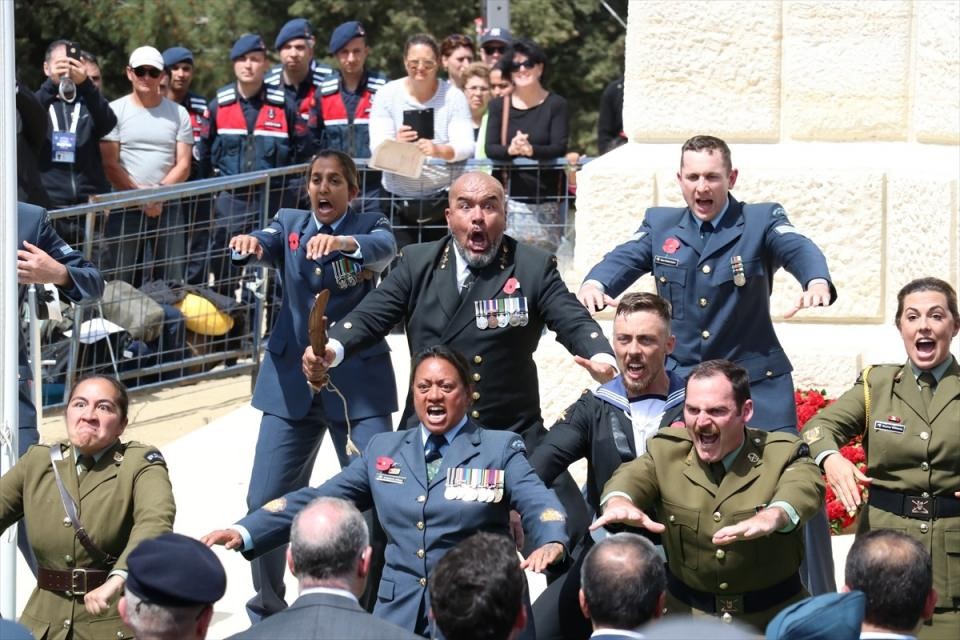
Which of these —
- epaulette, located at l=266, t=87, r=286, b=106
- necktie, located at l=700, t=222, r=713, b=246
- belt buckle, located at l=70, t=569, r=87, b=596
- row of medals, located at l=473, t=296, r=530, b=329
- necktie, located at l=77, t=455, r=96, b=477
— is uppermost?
epaulette, located at l=266, t=87, r=286, b=106

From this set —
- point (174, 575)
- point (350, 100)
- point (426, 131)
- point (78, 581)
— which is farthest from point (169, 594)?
point (350, 100)

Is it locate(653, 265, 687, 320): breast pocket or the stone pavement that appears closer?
locate(653, 265, 687, 320): breast pocket

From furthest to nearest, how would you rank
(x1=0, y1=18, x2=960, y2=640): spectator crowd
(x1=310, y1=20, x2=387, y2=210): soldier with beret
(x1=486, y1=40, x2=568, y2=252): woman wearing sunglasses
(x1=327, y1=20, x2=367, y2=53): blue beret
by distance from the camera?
(x1=310, y1=20, x2=387, y2=210): soldier with beret → (x1=327, y1=20, x2=367, y2=53): blue beret → (x1=486, y1=40, x2=568, y2=252): woman wearing sunglasses → (x1=0, y1=18, x2=960, y2=640): spectator crowd

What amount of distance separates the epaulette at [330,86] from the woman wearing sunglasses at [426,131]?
2.12ft

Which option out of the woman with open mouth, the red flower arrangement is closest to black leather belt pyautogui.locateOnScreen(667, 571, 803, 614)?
the woman with open mouth

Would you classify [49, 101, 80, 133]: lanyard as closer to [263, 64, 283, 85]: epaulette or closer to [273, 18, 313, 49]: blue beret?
[263, 64, 283, 85]: epaulette

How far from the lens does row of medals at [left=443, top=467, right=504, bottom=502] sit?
5.86 meters

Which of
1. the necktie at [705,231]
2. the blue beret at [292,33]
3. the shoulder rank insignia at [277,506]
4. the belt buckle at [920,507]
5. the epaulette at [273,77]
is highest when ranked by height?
the blue beret at [292,33]

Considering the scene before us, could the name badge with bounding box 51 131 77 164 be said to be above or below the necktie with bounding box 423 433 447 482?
above

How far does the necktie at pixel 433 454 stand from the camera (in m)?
5.94

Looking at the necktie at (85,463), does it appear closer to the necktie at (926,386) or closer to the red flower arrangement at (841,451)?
the necktie at (926,386)

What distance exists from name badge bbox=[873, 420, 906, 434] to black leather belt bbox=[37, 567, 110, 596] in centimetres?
263

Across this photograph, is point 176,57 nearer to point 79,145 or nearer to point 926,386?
point 79,145

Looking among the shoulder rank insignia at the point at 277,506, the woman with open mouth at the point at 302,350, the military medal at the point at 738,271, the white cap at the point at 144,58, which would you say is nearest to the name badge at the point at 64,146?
the white cap at the point at 144,58
